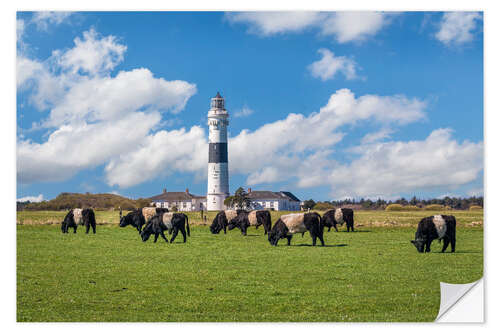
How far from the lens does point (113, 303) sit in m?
10.3

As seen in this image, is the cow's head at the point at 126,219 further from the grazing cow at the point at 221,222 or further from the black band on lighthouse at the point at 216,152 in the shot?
the black band on lighthouse at the point at 216,152

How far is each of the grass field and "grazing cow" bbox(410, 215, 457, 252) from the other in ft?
1.47

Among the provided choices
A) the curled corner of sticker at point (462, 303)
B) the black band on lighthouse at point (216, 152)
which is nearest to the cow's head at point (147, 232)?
the curled corner of sticker at point (462, 303)

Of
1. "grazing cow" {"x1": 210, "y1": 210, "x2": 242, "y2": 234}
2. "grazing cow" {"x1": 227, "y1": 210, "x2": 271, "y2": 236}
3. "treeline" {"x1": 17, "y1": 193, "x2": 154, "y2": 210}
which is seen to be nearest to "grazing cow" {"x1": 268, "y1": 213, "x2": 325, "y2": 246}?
"grazing cow" {"x1": 227, "y1": 210, "x2": 271, "y2": 236}

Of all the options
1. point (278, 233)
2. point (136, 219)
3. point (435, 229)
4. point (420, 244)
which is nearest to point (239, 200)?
point (136, 219)

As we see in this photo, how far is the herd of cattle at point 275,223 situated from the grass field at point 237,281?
2.05 feet

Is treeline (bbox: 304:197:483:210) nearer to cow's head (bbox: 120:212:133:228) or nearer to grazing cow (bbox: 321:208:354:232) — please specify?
grazing cow (bbox: 321:208:354:232)

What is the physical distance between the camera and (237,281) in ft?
39.5

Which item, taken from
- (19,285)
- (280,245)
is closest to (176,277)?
(19,285)

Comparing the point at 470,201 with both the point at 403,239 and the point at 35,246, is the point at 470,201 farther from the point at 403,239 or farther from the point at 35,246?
the point at 35,246

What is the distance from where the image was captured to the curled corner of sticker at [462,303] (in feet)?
35.1

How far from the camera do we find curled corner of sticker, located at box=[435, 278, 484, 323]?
1069 cm

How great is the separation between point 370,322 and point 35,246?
539 inches
